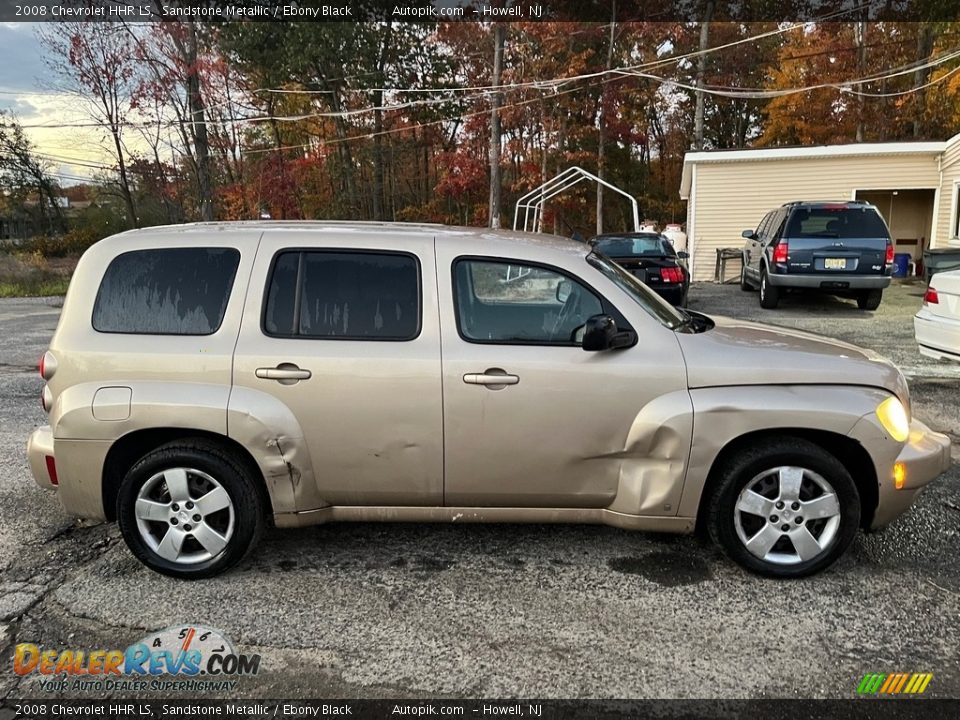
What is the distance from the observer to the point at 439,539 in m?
3.82

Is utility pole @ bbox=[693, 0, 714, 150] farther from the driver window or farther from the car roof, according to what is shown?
the driver window

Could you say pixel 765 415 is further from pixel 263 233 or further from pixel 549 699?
pixel 263 233

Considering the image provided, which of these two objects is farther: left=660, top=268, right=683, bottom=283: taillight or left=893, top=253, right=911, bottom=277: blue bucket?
left=893, top=253, right=911, bottom=277: blue bucket

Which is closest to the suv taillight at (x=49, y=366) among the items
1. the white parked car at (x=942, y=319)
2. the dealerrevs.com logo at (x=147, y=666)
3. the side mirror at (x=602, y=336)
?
the dealerrevs.com logo at (x=147, y=666)

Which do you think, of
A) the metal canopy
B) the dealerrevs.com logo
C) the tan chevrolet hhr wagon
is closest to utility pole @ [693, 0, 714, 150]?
the metal canopy

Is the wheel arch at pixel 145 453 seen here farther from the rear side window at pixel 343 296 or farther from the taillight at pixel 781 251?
the taillight at pixel 781 251

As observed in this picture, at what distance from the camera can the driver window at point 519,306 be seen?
3336 mm

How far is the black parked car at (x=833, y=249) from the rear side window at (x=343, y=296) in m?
10.5

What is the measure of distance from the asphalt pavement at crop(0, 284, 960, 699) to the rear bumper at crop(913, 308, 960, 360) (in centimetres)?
273

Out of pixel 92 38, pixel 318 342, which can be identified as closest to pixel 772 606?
pixel 318 342

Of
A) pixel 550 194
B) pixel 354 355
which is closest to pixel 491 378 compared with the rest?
pixel 354 355

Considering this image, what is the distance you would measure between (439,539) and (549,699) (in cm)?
141

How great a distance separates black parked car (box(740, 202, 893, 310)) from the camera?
1170cm

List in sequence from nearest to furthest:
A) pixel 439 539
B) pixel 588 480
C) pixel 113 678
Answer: pixel 113 678 < pixel 588 480 < pixel 439 539
